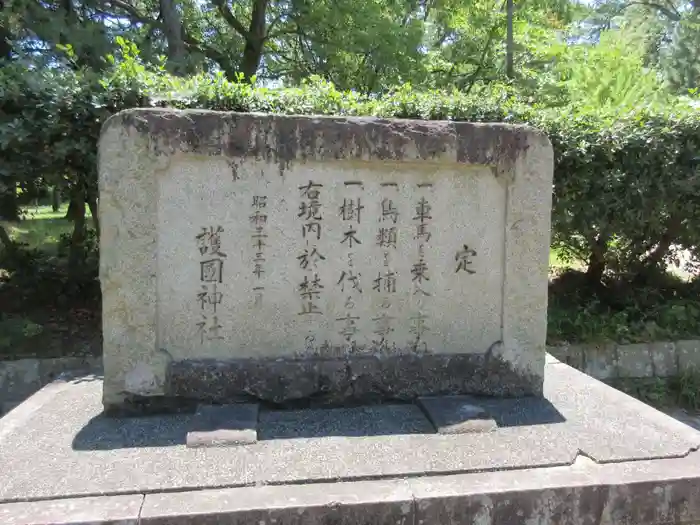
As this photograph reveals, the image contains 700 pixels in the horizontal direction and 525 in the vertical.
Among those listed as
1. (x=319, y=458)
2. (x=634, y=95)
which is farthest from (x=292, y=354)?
(x=634, y=95)

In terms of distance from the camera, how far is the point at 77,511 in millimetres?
1842

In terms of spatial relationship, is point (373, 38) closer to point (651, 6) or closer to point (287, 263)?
point (287, 263)

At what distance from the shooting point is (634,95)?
21.7 feet

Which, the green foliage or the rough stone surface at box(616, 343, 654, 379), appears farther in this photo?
the green foliage

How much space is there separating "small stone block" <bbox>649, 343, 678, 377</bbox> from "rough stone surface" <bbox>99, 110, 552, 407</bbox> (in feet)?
7.99

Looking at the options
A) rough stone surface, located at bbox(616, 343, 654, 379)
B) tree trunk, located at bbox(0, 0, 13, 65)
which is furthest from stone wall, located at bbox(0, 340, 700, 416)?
tree trunk, located at bbox(0, 0, 13, 65)

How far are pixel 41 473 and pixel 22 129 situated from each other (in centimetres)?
269

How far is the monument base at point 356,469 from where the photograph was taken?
1.91 meters

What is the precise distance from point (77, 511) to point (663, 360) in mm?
4681

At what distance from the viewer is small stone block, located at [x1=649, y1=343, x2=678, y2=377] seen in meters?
4.62

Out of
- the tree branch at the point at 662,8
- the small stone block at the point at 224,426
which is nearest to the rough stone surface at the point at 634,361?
the small stone block at the point at 224,426

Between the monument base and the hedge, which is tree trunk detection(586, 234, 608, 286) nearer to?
the hedge

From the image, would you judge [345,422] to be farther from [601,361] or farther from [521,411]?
[601,361]

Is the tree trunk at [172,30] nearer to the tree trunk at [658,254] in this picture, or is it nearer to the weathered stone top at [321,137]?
the weathered stone top at [321,137]
